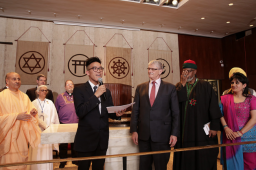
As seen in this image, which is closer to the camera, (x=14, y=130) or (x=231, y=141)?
(x=231, y=141)

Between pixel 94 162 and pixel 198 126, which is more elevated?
pixel 198 126

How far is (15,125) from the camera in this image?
8.80 feet

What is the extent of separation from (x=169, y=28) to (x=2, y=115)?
6667mm

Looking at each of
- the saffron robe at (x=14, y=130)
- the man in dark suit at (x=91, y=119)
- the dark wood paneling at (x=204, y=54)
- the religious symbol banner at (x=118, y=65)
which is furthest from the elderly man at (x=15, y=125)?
the dark wood paneling at (x=204, y=54)

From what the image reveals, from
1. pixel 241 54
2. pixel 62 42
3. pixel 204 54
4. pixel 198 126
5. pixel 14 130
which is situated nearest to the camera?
pixel 198 126

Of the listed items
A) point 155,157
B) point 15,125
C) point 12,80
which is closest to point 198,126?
point 155,157

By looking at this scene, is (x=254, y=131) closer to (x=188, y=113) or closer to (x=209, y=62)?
(x=188, y=113)

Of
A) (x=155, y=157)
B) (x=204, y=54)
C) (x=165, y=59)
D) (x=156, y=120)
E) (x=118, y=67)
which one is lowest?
(x=155, y=157)

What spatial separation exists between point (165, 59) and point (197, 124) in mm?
5525

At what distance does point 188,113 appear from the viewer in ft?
7.70

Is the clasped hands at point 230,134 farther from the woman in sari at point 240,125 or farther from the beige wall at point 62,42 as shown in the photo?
the beige wall at point 62,42

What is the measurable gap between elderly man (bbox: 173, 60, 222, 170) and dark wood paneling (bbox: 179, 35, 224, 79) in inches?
226

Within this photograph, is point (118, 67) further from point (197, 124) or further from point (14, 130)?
point (197, 124)

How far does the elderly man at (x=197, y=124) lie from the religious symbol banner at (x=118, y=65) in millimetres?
4565
